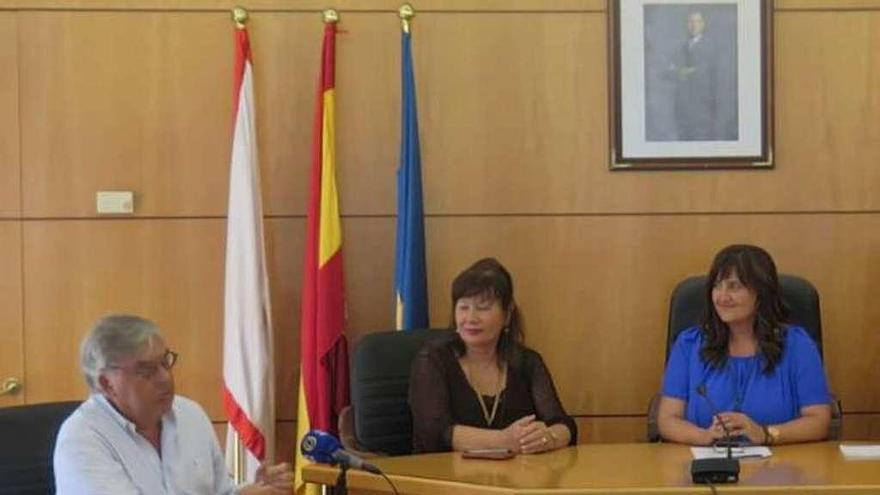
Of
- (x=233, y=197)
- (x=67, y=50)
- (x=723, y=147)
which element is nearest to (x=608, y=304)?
(x=723, y=147)

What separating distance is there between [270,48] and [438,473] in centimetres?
229

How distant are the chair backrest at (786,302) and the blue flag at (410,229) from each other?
3.24 feet

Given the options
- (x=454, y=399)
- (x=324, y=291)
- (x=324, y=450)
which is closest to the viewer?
(x=324, y=450)

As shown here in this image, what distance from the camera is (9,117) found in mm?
5184

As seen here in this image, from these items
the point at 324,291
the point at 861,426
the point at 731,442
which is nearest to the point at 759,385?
the point at 731,442

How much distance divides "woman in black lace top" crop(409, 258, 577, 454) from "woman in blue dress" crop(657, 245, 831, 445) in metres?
0.42

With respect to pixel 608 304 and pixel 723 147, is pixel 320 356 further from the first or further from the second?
pixel 723 147

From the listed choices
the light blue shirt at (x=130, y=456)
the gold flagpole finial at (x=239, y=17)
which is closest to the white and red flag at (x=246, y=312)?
the gold flagpole finial at (x=239, y=17)

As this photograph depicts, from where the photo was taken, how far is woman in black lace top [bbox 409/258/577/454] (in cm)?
423

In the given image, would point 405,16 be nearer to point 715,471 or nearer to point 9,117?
point 9,117

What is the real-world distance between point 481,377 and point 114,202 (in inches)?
69.8

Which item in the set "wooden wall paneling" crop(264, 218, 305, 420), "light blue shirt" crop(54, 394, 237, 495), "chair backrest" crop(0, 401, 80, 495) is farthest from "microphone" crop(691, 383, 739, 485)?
"wooden wall paneling" crop(264, 218, 305, 420)

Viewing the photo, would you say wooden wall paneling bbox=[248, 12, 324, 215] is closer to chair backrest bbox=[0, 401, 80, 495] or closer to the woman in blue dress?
the woman in blue dress

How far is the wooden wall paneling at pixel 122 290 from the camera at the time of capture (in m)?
5.23
